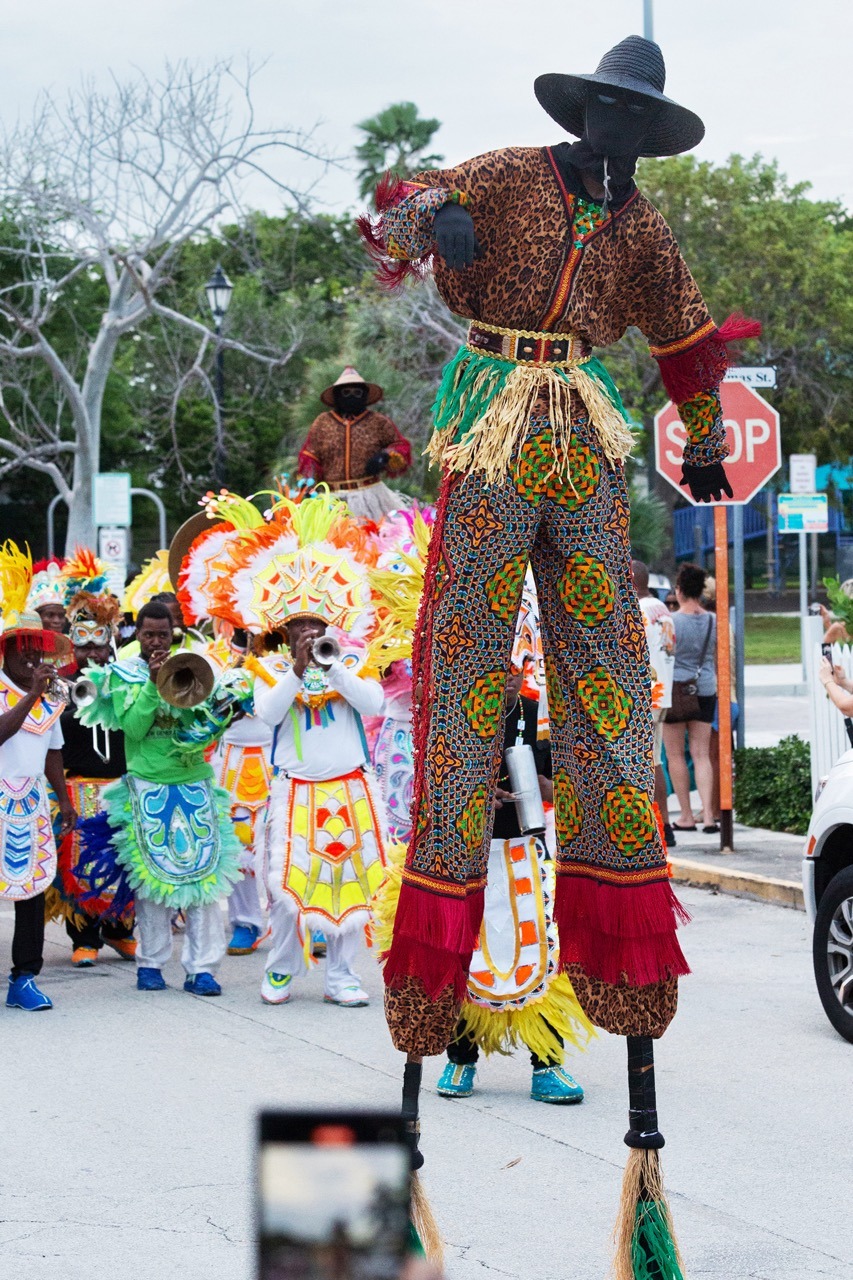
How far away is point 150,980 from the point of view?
26.0 feet

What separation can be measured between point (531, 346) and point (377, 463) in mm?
8967

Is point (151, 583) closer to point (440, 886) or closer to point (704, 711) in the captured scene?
point (704, 711)

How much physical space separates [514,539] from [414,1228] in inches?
56.4

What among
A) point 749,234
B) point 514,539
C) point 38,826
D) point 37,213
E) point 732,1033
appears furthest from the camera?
point 749,234

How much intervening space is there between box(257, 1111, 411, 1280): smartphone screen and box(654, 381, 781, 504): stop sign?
9.66 m

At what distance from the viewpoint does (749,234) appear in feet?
121

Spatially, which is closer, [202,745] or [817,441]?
[202,745]

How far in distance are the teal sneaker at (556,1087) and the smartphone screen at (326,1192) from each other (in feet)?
13.4

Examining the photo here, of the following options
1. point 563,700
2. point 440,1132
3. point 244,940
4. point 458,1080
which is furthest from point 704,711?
point 563,700

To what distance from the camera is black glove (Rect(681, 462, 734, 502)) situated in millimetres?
4156

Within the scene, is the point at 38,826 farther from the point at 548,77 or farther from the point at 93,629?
the point at 548,77

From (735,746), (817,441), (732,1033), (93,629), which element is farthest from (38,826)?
(817,441)

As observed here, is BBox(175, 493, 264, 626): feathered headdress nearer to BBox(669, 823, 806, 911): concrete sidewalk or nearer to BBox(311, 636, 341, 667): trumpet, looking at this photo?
BBox(311, 636, 341, 667): trumpet

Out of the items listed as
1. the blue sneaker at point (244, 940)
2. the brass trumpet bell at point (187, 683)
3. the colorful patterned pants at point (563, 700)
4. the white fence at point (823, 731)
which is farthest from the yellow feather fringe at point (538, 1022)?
the white fence at point (823, 731)
